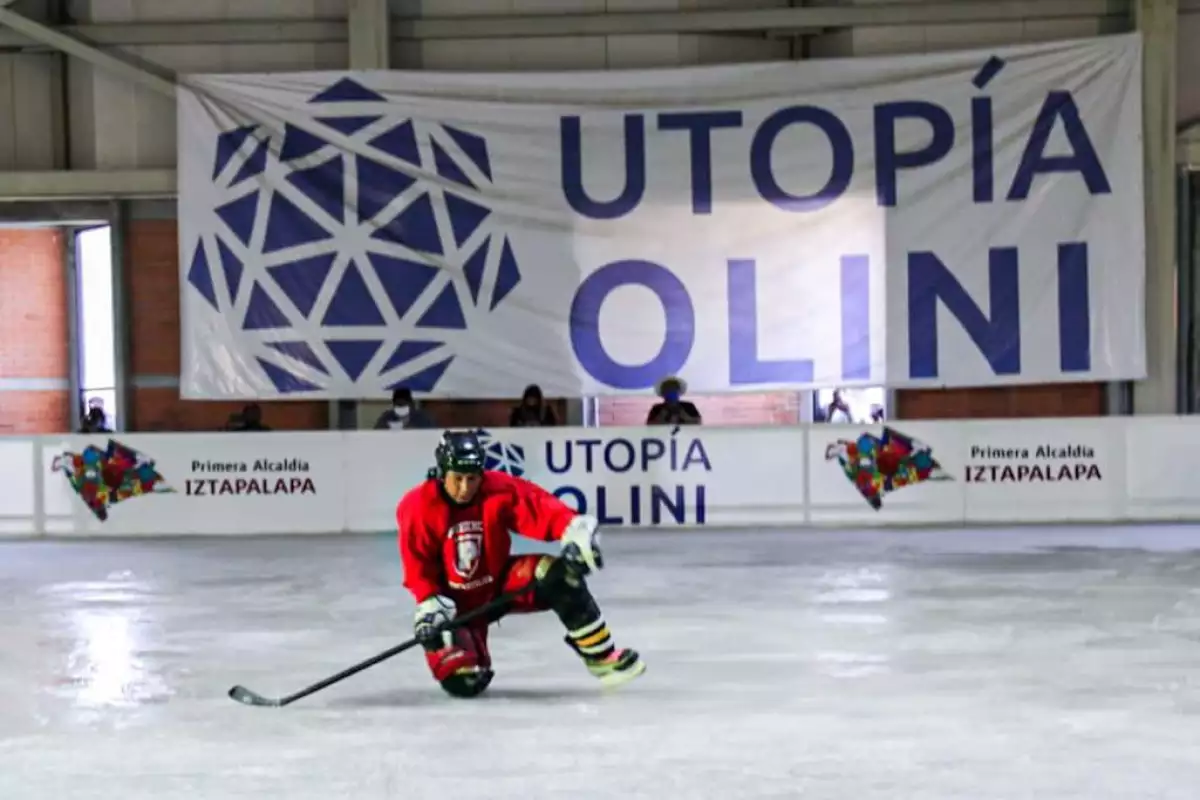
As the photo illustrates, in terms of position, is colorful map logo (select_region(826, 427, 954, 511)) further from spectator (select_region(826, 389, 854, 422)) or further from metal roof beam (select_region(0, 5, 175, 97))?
metal roof beam (select_region(0, 5, 175, 97))

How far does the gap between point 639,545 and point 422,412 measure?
3297mm

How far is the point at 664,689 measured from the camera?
602cm

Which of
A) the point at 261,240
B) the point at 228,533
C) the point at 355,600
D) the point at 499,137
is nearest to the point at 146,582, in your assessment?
the point at 355,600

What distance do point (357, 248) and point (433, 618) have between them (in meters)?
9.71

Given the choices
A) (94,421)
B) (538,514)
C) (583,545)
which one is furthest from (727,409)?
(583,545)

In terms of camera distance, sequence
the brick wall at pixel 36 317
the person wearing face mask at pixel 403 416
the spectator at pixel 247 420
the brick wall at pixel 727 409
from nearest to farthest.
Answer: the person wearing face mask at pixel 403 416 → the spectator at pixel 247 420 → the brick wall at pixel 727 409 → the brick wall at pixel 36 317

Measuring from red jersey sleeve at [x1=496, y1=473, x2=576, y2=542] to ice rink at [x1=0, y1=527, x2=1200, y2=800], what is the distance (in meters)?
0.69

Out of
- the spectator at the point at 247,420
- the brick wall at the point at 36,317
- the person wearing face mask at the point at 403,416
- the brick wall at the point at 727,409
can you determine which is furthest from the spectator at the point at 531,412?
the brick wall at the point at 36,317

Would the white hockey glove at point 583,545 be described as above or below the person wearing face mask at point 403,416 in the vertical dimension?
below

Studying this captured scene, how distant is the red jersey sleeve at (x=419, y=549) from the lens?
18.6 feet

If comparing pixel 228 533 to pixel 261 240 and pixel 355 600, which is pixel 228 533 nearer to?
pixel 261 240

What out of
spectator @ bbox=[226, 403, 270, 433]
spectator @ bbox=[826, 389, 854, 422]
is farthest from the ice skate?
spectator @ bbox=[826, 389, 854, 422]

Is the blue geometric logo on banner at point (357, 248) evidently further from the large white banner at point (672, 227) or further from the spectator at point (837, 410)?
the spectator at point (837, 410)

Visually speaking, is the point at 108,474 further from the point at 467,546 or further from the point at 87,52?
the point at 467,546
